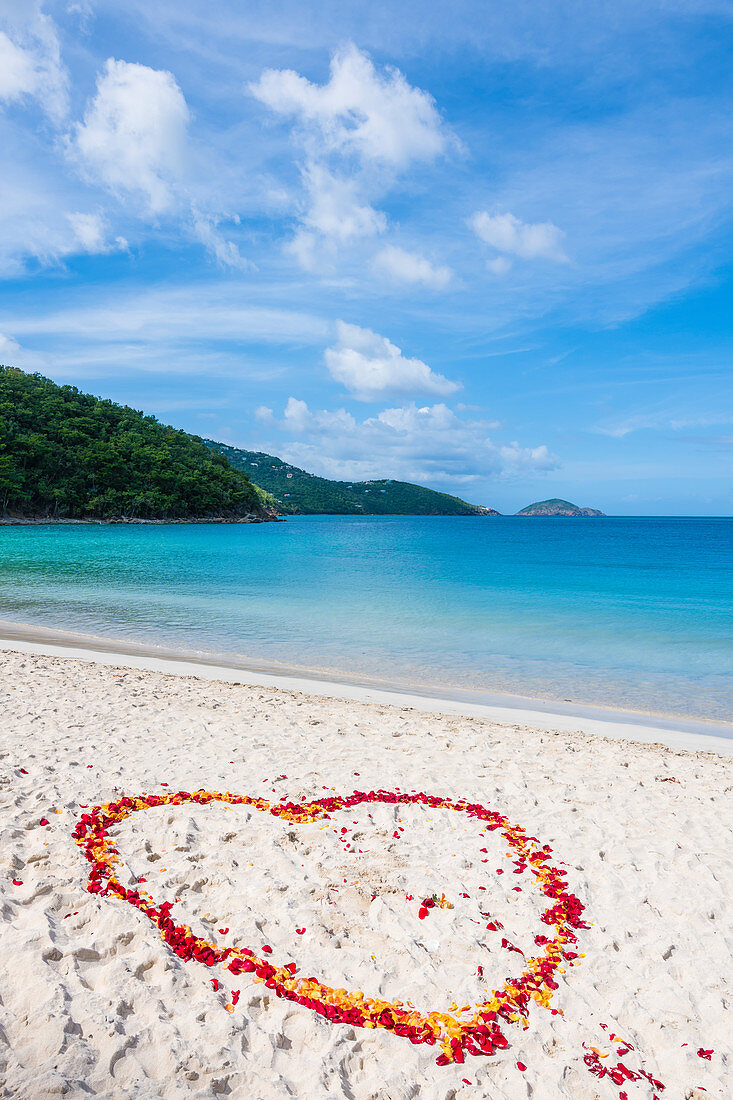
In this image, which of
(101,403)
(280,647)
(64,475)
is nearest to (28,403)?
(64,475)

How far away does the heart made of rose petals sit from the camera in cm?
364

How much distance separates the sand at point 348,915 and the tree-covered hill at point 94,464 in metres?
94.6

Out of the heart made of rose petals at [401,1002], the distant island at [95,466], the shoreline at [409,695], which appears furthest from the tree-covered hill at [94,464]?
the heart made of rose petals at [401,1002]

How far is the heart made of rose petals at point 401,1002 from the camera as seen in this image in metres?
3.64

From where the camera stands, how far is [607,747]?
9383mm

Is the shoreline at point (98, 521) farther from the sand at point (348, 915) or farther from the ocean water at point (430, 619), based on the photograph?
the sand at point (348, 915)

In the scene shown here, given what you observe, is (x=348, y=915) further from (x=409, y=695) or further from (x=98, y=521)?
(x=98, y=521)

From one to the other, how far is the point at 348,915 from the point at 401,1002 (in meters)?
0.91

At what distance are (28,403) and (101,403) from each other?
24.1 metres

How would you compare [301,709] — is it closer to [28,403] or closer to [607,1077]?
[607,1077]

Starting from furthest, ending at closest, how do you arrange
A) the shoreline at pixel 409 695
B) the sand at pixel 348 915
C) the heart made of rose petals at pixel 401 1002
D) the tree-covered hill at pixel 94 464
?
the tree-covered hill at pixel 94 464 → the shoreline at pixel 409 695 → the heart made of rose petals at pixel 401 1002 → the sand at pixel 348 915

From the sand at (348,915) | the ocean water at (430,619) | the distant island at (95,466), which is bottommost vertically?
the ocean water at (430,619)

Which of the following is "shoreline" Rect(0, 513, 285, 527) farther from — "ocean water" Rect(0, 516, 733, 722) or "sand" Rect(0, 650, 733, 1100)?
"sand" Rect(0, 650, 733, 1100)

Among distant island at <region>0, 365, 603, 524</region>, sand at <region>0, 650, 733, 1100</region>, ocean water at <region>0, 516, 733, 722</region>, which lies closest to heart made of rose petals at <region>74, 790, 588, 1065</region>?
sand at <region>0, 650, 733, 1100</region>
